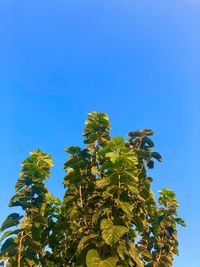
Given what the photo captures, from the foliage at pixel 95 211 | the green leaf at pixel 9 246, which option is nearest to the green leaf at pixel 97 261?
the foliage at pixel 95 211

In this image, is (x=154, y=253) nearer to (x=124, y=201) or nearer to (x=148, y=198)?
(x=148, y=198)

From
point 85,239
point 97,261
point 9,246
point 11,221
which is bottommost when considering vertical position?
point 97,261

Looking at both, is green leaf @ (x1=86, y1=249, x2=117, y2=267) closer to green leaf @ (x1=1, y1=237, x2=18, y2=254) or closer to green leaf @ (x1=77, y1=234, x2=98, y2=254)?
green leaf @ (x1=77, y1=234, x2=98, y2=254)

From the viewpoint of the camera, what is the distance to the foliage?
40.8 ft

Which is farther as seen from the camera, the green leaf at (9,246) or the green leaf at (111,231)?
the green leaf at (9,246)

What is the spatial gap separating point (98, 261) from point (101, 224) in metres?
1.12

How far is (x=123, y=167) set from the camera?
13227 mm

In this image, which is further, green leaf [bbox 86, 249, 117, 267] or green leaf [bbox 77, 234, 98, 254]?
green leaf [bbox 77, 234, 98, 254]

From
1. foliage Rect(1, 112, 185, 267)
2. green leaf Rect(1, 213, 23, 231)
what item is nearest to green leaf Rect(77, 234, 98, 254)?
foliage Rect(1, 112, 185, 267)

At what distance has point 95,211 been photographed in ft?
48.0

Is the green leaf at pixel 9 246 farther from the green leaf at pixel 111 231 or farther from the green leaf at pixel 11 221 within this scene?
the green leaf at pixel 111 231

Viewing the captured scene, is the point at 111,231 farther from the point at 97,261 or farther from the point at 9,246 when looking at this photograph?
the point at 9,246

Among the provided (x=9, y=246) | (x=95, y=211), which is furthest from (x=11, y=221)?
(x=95, y=211)

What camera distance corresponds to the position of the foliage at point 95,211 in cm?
1242
